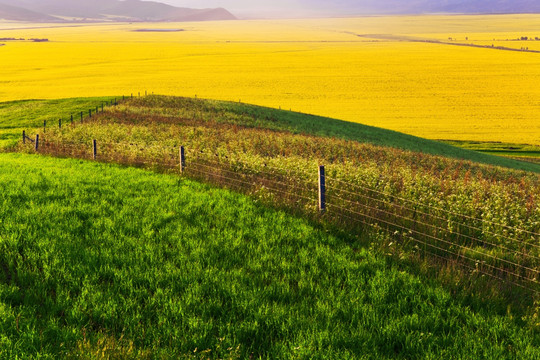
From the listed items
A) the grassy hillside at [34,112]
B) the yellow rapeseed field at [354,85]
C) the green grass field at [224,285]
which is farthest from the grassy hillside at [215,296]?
the yellow rapeseed field at [354,85]

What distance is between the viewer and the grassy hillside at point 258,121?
33.7 metres

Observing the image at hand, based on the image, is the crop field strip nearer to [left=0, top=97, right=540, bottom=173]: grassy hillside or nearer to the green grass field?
the green grass field

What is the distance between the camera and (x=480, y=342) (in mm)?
5141

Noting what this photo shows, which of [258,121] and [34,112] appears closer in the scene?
[258,121]

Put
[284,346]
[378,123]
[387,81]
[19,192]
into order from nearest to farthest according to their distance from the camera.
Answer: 1. [284,346]
2. [19,192]
3. [378,123]
4. [387,81]

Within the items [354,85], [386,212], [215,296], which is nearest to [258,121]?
[386,212]

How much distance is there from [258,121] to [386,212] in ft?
95.5

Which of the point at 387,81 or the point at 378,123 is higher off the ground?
the point at 387,81

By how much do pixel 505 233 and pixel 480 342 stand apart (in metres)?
4.14

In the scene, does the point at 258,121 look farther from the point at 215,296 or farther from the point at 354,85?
the point at 354,85

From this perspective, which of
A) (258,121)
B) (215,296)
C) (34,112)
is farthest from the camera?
(34,112)

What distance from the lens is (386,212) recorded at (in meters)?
9.38

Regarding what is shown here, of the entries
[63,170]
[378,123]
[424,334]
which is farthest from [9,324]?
[378,123]

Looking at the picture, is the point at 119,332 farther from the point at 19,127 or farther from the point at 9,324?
the point at 19,127
